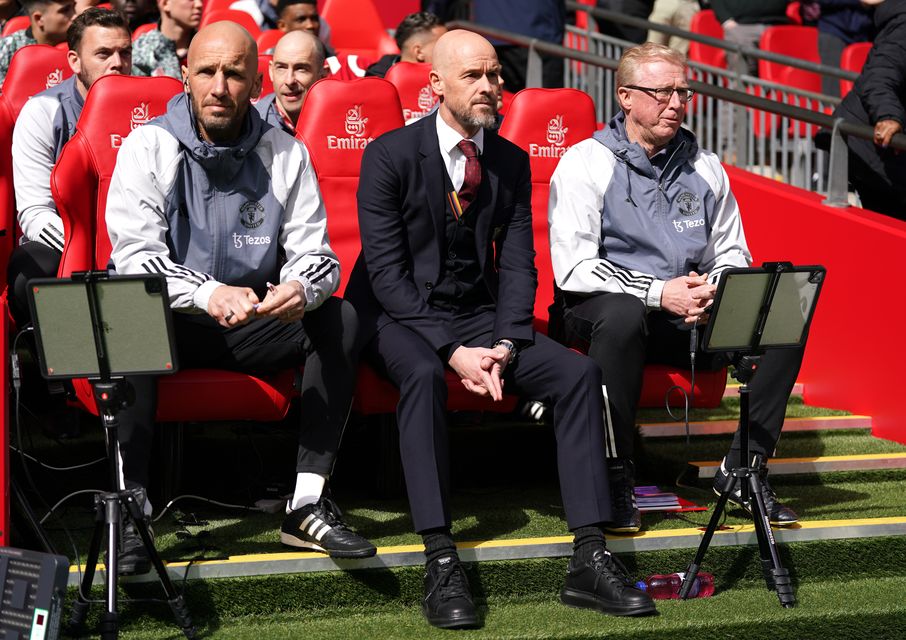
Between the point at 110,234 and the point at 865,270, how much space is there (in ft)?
9.27

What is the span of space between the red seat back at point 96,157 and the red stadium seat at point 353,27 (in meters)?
4.36

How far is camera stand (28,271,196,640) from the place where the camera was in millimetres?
2992

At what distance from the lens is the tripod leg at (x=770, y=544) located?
3.56 m

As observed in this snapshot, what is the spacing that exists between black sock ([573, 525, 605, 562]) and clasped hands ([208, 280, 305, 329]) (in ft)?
3.12

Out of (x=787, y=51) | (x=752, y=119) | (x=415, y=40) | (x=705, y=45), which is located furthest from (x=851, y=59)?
(x=415, y=40)

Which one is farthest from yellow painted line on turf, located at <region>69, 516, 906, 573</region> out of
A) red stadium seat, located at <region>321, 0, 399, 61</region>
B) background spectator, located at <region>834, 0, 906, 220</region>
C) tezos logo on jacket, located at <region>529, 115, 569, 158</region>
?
red stadium seat, located at <region>321, 0, 399, 61</region>

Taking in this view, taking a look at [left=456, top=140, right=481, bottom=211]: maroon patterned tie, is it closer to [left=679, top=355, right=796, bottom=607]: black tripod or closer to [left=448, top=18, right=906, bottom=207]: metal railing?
[left=679, top=355, right=796, bottom=607]: black tripod

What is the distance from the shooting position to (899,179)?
17.0ft

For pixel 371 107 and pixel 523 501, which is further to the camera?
pixel 371 107

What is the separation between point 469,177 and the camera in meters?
3.98

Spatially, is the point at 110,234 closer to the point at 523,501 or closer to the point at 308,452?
the point at 308,452

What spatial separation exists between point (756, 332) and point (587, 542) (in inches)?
28.1

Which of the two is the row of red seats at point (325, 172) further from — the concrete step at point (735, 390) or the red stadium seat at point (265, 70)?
the red stadium seat at point (265, 70)

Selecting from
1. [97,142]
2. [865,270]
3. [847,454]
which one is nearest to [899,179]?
[865,270]
